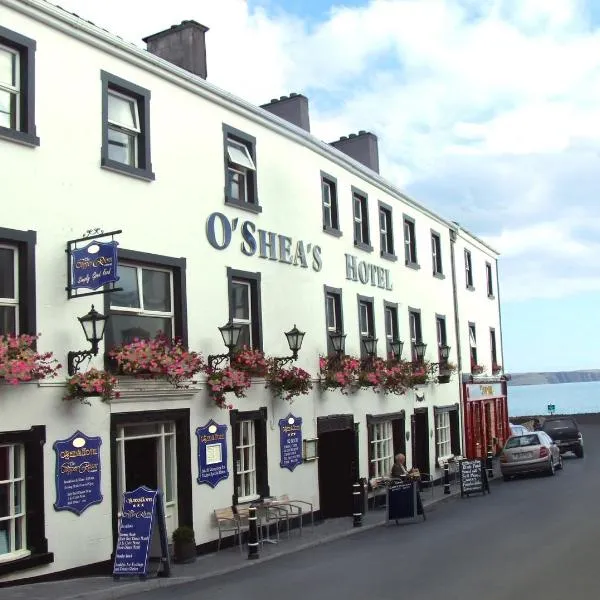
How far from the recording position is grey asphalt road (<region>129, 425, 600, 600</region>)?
35.0 feet

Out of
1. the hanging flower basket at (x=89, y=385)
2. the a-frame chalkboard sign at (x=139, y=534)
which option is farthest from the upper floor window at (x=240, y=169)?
the a-frame chalkboard sign at (x=139, y=534)

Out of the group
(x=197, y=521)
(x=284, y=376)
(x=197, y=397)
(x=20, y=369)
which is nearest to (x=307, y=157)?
(x=284, y=376)

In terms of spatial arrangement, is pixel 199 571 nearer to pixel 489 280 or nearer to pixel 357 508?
pixel 357 508

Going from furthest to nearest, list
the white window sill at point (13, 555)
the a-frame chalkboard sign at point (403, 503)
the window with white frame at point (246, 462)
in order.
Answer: the a-frame chalkboard sign at point (403, 503), the window with white frame at point (246, 462), the white window sill at point (13, 555)

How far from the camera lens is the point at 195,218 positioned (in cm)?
1614

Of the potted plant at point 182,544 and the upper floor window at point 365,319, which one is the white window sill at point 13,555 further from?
the upper floor window at point 365,319

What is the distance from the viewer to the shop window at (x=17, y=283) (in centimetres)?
1220

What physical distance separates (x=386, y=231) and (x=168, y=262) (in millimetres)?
11434

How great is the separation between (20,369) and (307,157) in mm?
11211

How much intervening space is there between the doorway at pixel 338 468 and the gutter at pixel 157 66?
6845 mm

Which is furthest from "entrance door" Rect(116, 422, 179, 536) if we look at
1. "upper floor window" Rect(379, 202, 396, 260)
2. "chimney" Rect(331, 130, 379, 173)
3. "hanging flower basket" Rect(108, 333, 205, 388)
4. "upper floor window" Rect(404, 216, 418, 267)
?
"chimney" Rect(331, 130, 379, 173)

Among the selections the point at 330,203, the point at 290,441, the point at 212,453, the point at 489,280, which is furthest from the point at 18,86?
the point at 489,280

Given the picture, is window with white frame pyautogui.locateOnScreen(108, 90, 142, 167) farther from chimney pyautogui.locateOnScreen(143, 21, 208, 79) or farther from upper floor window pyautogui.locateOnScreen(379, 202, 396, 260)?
upper floor window pyautogui.locateOnScreen(379, 202, 396, 260)

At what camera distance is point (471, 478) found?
23266 millimetres
